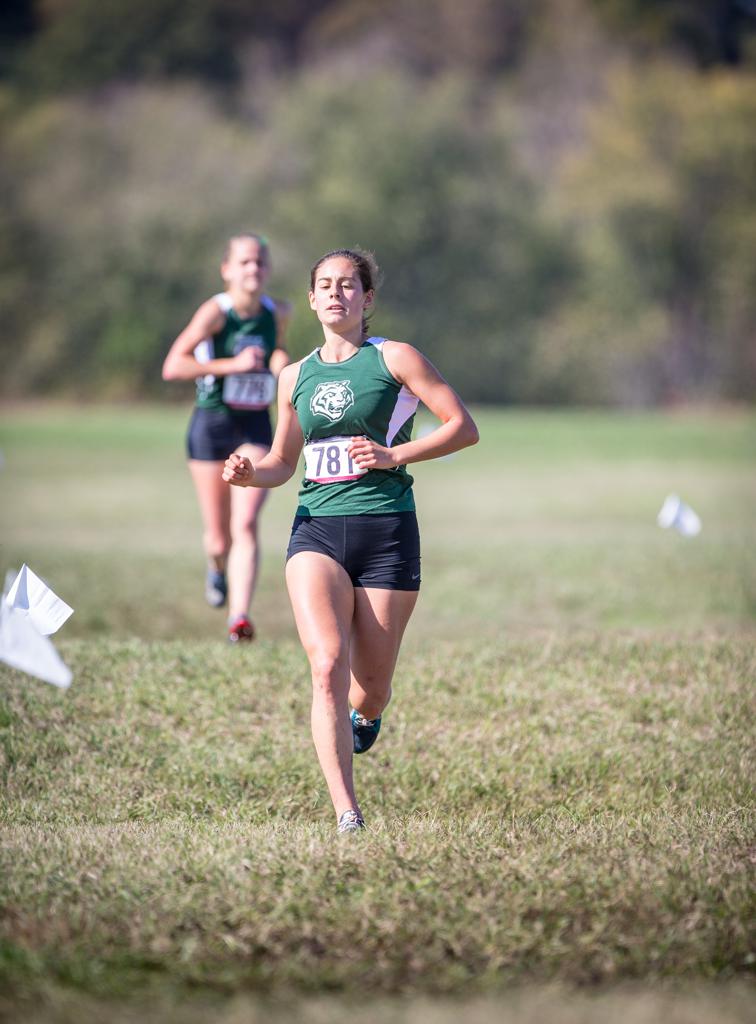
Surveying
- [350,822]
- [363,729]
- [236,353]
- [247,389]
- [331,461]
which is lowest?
[350,822]

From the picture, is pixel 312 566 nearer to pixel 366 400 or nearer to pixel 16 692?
pixel 366 400

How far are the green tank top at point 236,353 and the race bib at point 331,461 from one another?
11.4 feet

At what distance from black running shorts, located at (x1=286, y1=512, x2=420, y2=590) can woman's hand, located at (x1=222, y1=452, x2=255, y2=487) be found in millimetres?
321

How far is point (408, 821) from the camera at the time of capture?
5.89m

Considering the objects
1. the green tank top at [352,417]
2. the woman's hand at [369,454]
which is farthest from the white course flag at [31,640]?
the woman's hand at [369,454]

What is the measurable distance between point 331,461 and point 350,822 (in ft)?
4.69

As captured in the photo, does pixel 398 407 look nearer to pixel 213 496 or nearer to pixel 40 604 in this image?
pixel 40 604

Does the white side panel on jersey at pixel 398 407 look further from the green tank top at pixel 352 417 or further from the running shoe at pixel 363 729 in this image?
the running shoe at pixel 363 729

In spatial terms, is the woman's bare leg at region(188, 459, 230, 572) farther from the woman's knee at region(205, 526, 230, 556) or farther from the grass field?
the grass field

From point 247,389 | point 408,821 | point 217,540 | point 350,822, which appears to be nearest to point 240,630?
point 217,540

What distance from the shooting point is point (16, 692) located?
725cm

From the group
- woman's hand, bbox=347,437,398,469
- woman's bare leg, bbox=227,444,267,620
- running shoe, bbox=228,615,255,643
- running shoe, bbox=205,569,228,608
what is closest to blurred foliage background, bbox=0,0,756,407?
running shoe, bbox=205,569,228,608

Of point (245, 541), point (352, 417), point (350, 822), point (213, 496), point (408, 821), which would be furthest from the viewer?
point (213, 496)

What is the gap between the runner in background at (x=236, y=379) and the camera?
8.82 metres
